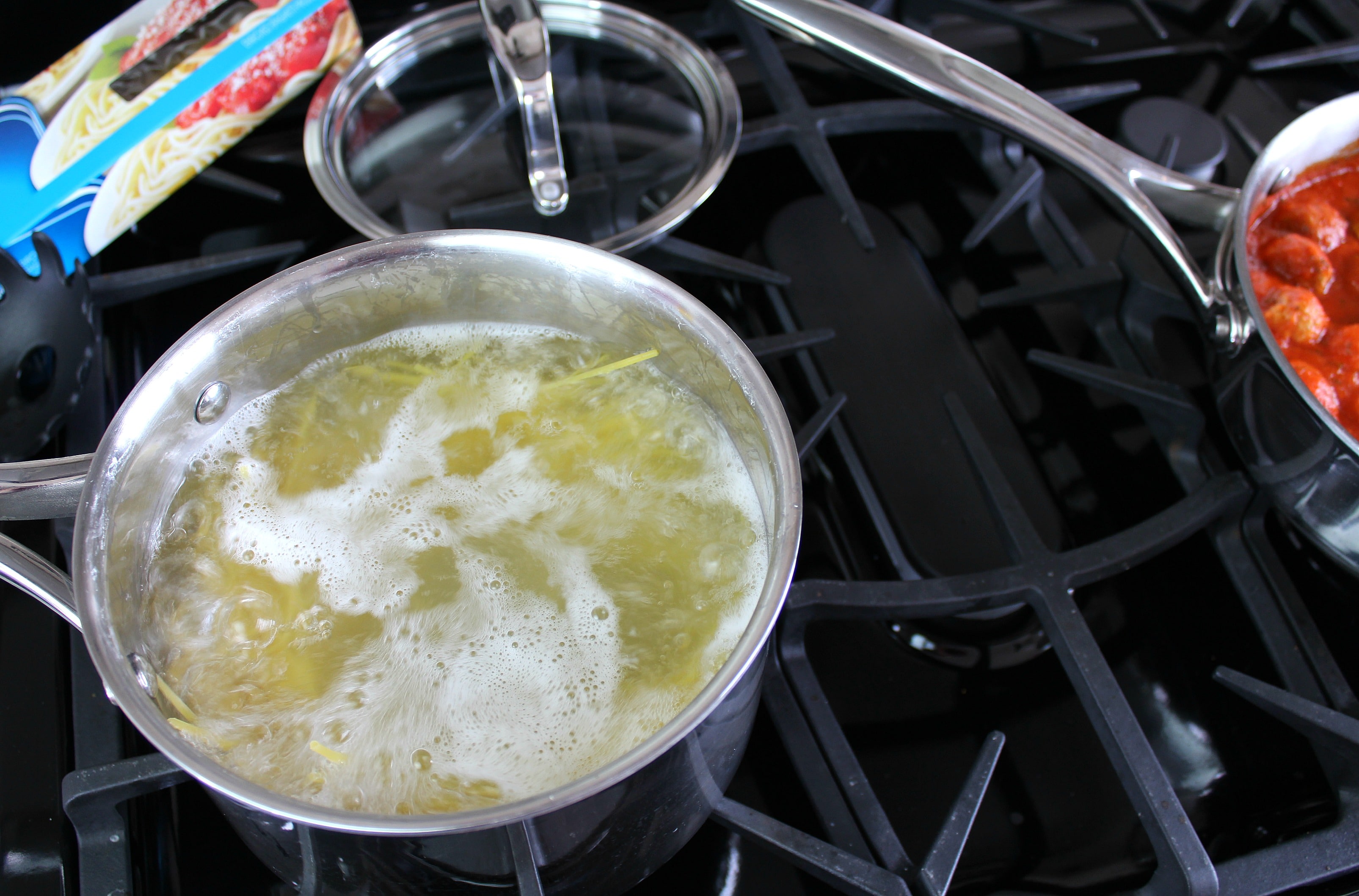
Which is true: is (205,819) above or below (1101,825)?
above

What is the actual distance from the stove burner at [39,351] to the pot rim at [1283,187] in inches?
39.8

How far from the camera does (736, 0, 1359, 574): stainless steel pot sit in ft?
2.42

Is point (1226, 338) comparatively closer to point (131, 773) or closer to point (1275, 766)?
point (1275, 766)

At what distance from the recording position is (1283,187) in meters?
0.91

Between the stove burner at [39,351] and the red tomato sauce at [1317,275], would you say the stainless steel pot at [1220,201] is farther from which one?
the stove burner at [39,351]

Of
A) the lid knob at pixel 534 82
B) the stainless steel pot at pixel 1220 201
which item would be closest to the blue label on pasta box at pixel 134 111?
the lid knob at pixel 534 82

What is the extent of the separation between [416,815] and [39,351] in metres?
0.59

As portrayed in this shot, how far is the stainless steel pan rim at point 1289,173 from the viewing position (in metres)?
0.72

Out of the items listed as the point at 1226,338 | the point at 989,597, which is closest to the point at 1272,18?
the point at 1226,338

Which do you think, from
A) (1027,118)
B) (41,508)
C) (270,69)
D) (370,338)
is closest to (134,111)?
(270,69)

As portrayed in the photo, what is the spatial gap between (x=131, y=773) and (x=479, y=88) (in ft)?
2.53

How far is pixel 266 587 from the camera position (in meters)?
0.69

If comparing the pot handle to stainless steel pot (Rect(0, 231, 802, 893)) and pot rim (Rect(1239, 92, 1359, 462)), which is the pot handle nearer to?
pot rim (Rect(1239, 92, 1359, 462))

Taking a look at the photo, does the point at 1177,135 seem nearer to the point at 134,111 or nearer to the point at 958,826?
the point at 958,826
